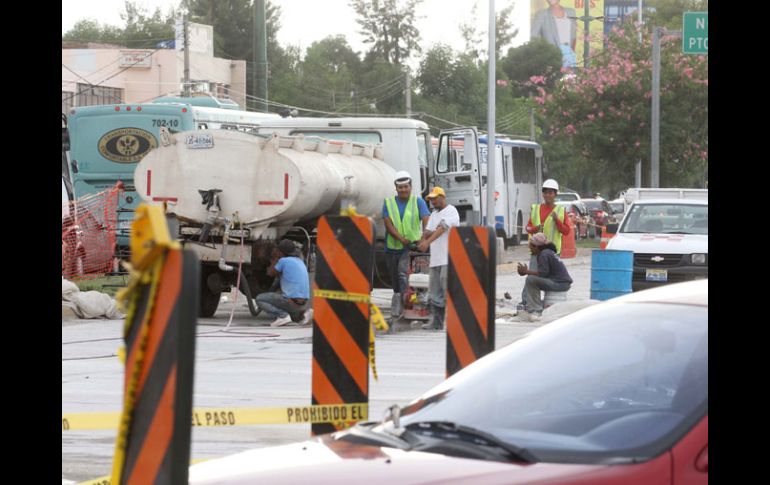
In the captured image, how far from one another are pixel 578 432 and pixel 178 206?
45.3ft

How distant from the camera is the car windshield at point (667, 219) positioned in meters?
21.2

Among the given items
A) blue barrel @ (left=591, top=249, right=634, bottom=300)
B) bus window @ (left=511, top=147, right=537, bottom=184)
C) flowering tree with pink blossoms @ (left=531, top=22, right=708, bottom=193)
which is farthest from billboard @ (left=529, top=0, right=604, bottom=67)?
blue barrel @ (left=591, top=249, right=634, bottom=300)

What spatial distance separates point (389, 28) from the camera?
89.6 metres

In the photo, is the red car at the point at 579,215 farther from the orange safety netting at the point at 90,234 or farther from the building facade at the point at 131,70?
the orange safety netting at the point at 90,234

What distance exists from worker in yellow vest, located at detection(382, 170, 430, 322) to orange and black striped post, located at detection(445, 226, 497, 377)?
10.2 meters

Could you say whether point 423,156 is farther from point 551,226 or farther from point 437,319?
point 437,319

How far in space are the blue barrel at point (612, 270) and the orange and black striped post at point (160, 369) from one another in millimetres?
14463

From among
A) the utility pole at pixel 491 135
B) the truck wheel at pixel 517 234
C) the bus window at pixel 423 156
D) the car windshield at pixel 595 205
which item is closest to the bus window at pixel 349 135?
the bus window at pixel 423 156

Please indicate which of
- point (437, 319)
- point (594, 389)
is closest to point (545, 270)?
point (437, 319)

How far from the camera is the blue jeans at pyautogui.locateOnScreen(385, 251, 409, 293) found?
58.0ft

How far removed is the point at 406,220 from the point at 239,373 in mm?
5021

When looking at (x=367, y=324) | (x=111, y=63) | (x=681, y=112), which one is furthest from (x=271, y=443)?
(x=111, y=63)

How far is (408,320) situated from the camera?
18.0 meters
